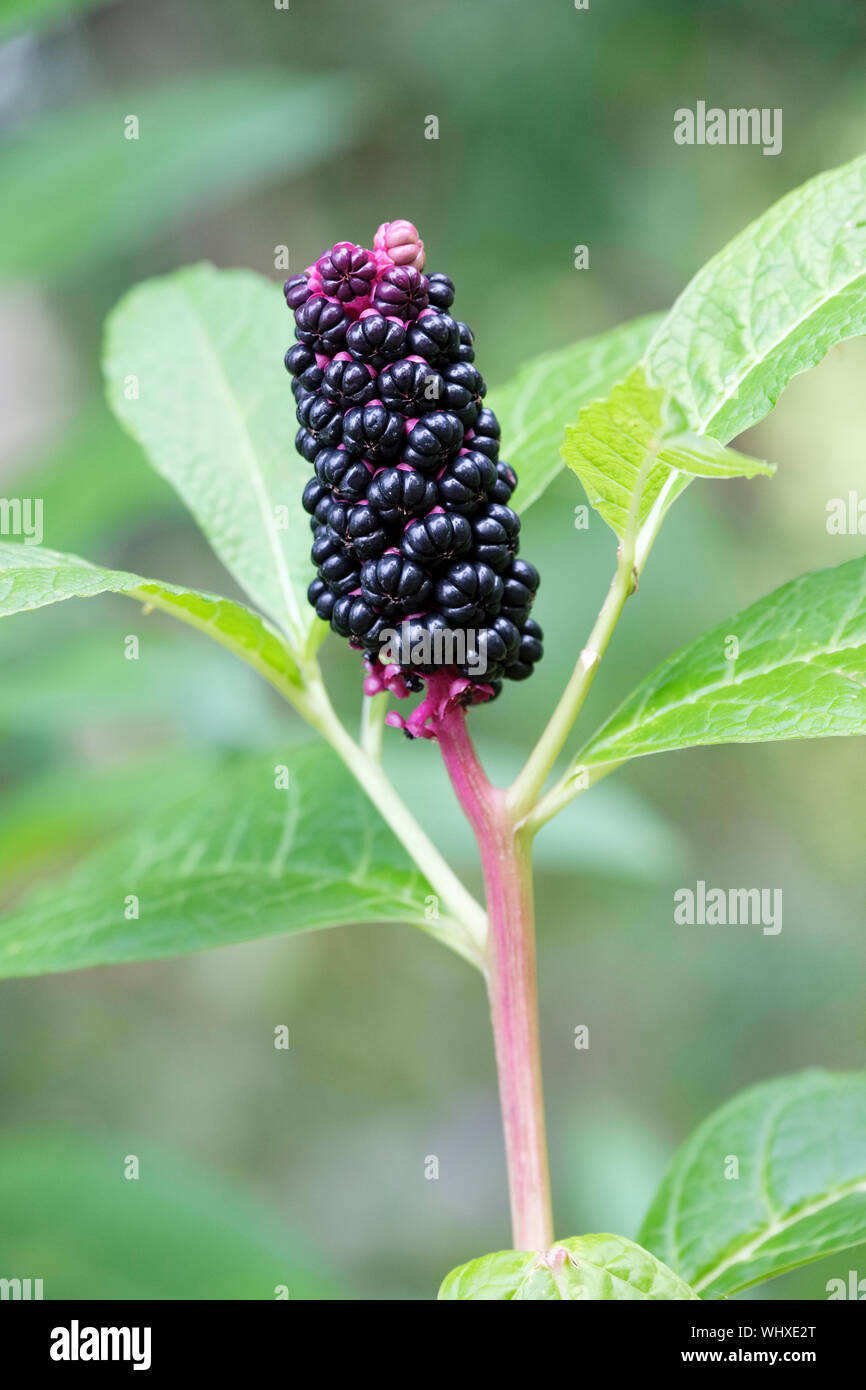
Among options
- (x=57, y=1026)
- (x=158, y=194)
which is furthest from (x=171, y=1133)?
(x=158, y=194)

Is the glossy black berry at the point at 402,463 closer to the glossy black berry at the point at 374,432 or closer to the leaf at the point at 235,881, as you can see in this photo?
the glossy black berry at the point at 374,432

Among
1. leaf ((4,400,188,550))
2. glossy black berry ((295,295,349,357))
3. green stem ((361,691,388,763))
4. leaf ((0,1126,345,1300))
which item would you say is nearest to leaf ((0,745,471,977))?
green stem ((361,691,388,763))

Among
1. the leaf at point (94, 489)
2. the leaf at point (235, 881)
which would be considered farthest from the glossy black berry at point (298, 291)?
the leaf at point (94, 489)

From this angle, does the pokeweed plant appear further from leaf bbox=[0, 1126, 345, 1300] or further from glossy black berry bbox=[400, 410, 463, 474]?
leaf bbox=[0, 1126, 345, 1300]
